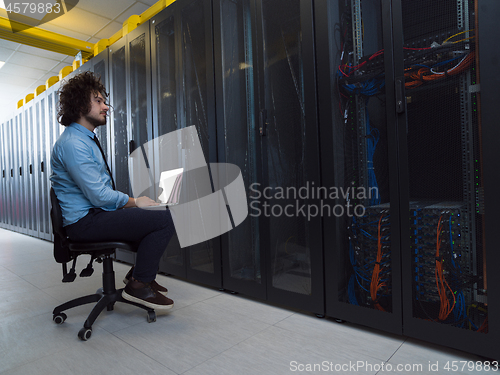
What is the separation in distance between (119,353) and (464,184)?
167 centimetres

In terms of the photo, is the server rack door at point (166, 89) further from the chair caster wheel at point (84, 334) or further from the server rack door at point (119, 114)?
the chair caster wheel at point (84, 334)

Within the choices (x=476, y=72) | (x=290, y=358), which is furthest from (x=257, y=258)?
(x=476, y=72)

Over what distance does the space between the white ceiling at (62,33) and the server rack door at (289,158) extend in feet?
8.40

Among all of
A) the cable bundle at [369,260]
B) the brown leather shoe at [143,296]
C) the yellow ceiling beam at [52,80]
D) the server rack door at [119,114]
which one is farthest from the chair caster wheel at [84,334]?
the yellow ceiling beam at [52,80]

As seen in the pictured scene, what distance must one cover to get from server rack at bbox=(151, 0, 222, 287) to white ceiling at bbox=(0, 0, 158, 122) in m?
1.40

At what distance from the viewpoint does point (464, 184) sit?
4.39ft

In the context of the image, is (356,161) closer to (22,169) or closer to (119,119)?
(119,119)

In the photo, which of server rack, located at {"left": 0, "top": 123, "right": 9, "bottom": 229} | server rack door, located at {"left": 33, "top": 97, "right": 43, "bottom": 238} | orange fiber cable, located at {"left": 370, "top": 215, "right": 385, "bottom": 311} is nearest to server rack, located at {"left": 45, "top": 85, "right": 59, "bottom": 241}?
server rack door, located at {"left": 33, "top": 97, "right": 43, "bottom": 238}

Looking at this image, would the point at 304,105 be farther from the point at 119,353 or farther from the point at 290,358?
the point at 119,353

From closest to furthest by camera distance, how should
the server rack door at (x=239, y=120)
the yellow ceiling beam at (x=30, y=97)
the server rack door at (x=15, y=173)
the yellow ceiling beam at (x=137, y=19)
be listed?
the server rack door at (x=239, y=120) < the yellow ceiling beam at (x=137, y=19) < the yellow ceiling beam at (x=30, y=97) < the server rack door at (x=15, y=173)

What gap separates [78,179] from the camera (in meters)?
1.61

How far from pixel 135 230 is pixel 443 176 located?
58.4 inches

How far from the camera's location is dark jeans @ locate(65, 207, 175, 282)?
1638 millimetres

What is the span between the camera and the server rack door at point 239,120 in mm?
2092
